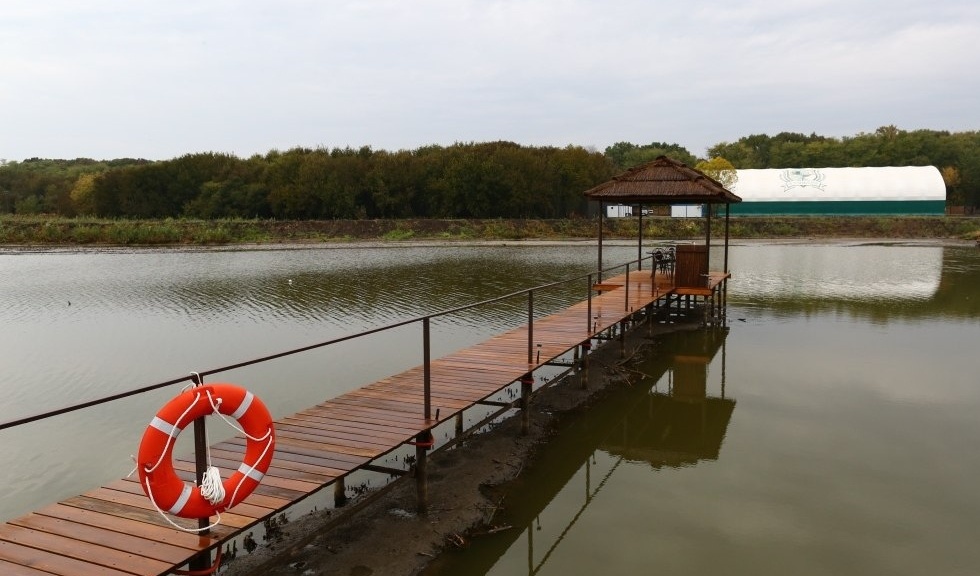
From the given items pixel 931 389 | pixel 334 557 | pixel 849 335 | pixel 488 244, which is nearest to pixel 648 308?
pixel 849 335

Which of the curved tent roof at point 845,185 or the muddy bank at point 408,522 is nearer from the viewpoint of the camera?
the muddy bank at point 408,522

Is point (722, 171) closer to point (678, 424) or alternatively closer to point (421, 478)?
point (678, 424)

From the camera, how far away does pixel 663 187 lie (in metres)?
15.5

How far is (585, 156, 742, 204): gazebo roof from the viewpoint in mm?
15125

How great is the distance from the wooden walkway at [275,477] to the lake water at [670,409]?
126cm

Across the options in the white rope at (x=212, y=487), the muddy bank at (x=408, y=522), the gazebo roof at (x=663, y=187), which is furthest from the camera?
the gazebo roof at (x=663, y=187)

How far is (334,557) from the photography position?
5.69m

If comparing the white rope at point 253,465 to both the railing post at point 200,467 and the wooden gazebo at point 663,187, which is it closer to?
the railing post at point 200,467

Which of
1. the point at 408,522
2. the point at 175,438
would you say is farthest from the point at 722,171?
the point at 175,438

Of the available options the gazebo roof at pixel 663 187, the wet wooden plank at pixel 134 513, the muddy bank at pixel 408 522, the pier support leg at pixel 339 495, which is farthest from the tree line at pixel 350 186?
the wet wooden plank at pixel 134 513

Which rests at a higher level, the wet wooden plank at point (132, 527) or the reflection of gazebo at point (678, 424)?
the wet wooden plank at point (132, 527)

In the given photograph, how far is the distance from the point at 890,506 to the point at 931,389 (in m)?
4.90

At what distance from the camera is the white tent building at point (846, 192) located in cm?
5281

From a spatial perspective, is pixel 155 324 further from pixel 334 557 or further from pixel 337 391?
pixel 334 557
